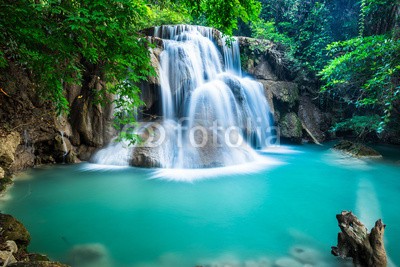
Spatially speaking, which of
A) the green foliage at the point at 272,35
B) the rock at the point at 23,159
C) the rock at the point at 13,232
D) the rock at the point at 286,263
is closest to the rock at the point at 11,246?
the rock at the point at 13,232

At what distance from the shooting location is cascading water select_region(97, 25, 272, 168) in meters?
8.69

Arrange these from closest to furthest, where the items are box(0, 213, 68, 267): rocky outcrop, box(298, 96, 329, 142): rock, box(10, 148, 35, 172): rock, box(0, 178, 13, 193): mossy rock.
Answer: box(0, 213, 68, 267): rocky outcrop < box(0, 178, 13, 193): mossy rock < box(10, 148, 35, 172): rock < box(298, 96, 329, 142): rock

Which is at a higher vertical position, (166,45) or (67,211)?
(166,45)

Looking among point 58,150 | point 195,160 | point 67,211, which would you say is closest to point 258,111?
point 195,160

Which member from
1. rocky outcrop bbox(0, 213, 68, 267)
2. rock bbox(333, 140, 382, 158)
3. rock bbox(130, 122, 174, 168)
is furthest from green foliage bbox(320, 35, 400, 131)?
rocky outcrop bbox(0, 213, 68, 267)

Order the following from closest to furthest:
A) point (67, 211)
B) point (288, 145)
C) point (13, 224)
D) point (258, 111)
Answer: point (13, 224) < point (67, 211) < point (258, 111) < point (288, 145)

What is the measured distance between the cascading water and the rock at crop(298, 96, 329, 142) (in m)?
3.28

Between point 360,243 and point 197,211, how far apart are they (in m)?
2.93

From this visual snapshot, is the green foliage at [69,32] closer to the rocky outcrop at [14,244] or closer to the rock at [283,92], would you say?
the rocky outcrop at [14,244]

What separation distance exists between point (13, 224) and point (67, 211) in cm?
185

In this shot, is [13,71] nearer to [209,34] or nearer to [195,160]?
[195,160]

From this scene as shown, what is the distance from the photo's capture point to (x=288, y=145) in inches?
543

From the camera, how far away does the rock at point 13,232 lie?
10.3 feet

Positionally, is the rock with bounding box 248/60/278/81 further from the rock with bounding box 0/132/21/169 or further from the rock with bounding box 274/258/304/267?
the rock with bounding box 274/258/304/267
